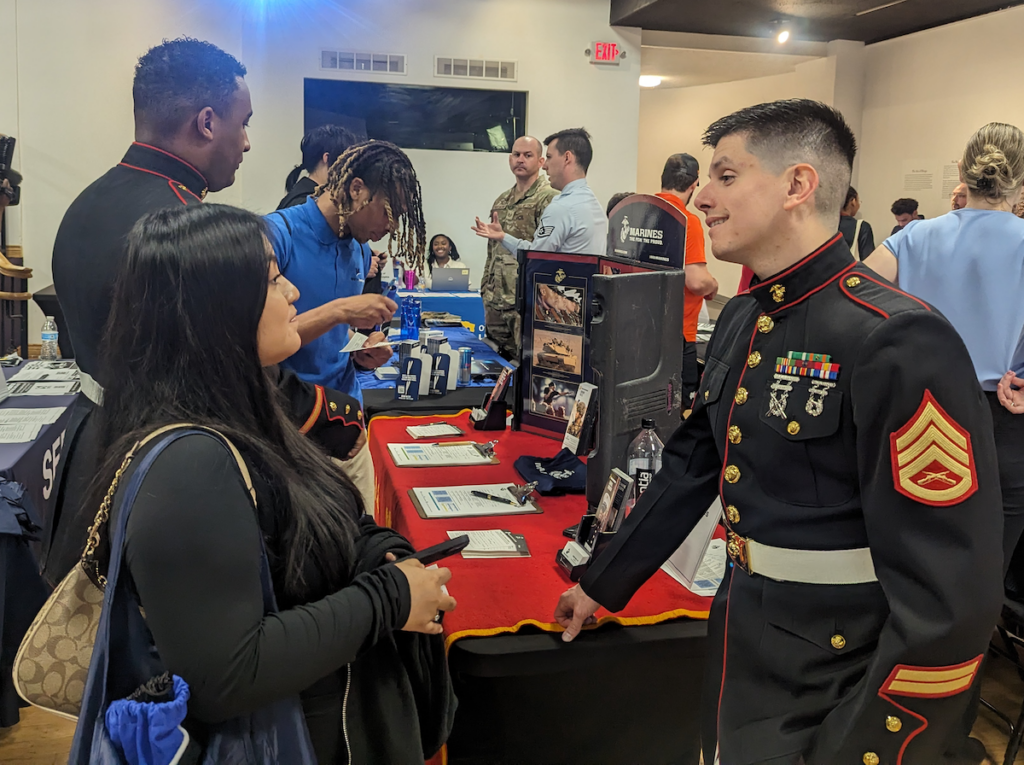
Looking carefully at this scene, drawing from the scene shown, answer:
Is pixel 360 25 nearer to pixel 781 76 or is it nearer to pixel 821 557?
pixel 781 76

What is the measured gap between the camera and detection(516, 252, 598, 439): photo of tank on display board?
2492 mm

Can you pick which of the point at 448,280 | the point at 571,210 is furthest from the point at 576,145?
the point at 448,280

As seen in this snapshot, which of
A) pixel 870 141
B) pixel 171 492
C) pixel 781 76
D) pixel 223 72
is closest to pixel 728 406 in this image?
pixel 171 492

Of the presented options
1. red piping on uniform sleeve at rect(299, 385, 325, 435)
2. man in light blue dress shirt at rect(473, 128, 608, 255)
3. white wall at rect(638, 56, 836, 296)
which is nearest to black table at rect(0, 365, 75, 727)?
red piping on uniform sleeve at rect(299, 385, 325, 435)

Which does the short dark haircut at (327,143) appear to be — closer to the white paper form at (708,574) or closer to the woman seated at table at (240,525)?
the white paper form at (708,574)

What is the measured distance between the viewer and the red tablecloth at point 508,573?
1.53 meters

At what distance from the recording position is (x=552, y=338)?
2.58m

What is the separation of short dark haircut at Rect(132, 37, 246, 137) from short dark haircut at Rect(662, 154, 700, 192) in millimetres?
3013

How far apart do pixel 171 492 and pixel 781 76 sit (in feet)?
33.2

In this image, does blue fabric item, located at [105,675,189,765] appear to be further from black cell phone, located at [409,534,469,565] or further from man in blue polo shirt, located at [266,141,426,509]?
man in blue polo shirt, located at [266,141,426,509]

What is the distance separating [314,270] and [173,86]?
0.68 metres

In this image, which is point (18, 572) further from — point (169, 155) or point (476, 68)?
point (476, 68)

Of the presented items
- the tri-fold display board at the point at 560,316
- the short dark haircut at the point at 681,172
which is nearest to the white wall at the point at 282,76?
the short dark haircut at the point at 681,172

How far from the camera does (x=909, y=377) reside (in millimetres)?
995
